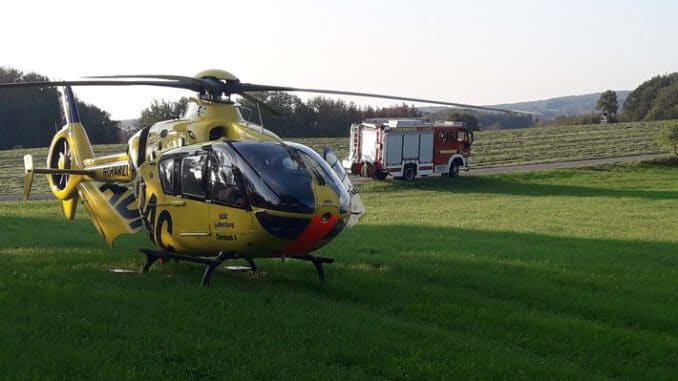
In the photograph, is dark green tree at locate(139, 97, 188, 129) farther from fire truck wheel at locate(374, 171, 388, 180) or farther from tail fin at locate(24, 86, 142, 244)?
tail fin at locate(24, 86, 142, 244)

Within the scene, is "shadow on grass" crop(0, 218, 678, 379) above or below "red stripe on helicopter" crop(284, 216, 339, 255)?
below

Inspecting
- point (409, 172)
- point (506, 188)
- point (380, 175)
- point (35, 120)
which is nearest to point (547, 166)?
point (506, 188)

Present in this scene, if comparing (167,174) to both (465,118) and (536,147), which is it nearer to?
(536,147)

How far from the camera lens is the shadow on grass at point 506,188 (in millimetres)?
31000

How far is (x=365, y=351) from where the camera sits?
24.9 ft

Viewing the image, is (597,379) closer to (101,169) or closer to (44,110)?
(101,169)

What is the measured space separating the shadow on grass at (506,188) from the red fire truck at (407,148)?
2.33 feet

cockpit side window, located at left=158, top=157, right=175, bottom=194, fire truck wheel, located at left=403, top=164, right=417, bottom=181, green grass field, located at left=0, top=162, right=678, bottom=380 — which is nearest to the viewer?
green grass field, located at left=0, top=162, right=678, bottom=380

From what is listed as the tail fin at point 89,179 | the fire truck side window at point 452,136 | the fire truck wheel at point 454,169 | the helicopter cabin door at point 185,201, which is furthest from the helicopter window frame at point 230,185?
the fire truck wheel at point 454,169

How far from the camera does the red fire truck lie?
34.6 meters

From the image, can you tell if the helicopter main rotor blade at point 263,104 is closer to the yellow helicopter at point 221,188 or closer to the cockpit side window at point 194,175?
the yellow helicopter at point 221,188

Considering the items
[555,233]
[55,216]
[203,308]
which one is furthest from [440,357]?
[55,216]

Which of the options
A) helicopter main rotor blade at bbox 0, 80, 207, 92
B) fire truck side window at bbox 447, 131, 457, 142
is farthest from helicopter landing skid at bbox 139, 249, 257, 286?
fire truck side window at bbox 447, 131, 457, 142

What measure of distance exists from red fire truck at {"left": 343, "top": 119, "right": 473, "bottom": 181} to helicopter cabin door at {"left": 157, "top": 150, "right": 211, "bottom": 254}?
24092 millimetres
